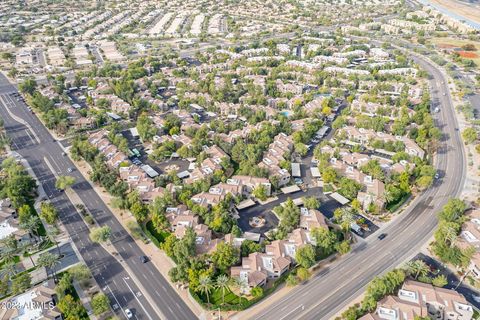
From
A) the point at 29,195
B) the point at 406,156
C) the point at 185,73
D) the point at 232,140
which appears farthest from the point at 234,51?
the point at 29,195

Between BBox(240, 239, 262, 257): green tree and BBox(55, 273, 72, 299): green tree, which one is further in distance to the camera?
BBox(240, 239, 262, 257): green tree

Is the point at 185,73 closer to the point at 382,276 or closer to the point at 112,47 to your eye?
the point at 112,47

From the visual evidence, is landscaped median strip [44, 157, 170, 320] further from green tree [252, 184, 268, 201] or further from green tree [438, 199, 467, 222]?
green tree [438, 199, 467, 222]

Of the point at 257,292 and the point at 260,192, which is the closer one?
the point at 257,292

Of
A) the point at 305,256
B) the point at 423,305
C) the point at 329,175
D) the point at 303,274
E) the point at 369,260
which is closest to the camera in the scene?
the point at 423,305

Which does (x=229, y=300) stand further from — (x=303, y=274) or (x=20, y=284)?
(x=20, y=284)

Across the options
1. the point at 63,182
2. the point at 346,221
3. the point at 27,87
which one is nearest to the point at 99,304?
the point at 63,182

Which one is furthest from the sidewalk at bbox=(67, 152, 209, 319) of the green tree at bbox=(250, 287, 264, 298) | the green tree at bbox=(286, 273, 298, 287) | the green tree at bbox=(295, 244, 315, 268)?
the green tree at bbox=(295, 244, 315, 268)
